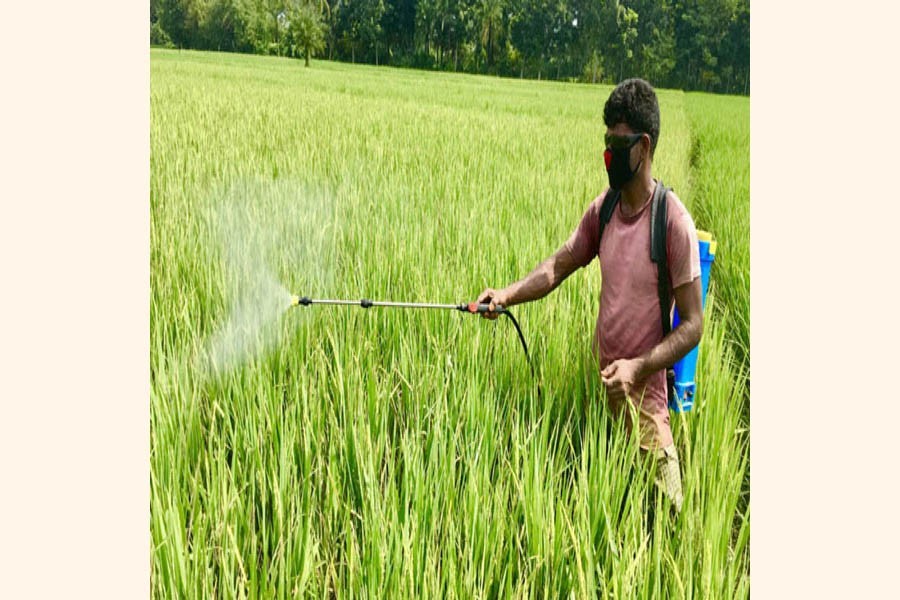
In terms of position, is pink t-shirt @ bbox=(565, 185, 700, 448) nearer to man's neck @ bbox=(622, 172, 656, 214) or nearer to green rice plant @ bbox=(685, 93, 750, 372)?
man's neck @ bbox=(622, 172, 656, 214)

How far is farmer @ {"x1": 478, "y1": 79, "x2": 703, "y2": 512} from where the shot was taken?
115 cm

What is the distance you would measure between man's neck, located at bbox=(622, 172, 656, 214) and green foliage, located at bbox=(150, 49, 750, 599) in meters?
0.43

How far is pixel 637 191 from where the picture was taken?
1210 mm

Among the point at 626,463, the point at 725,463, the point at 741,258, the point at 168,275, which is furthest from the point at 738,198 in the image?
the point at 168,275

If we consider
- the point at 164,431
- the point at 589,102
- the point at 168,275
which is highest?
the point at 589,102

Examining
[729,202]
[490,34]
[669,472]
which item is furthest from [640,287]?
[729,202]

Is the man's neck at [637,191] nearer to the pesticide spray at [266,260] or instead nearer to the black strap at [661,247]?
the black strap at [661,247]

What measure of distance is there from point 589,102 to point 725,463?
151 centimetres

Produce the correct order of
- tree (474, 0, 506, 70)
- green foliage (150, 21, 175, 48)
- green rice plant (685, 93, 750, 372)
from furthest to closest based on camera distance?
green rice plant (685, 93, 750, 372), tree (474, 0, 506, 70), green foliage (150, 21, 175, 48)

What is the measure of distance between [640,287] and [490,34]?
42.6 inches

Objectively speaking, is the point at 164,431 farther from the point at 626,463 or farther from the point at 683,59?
the point at 683,59

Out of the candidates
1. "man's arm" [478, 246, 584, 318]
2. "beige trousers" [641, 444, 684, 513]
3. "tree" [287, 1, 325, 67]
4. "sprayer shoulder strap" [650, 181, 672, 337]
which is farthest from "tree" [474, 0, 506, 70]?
"beige trousers" [641, 444, 684, 513]

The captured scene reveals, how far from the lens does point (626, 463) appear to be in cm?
125

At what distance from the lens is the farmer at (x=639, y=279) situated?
1.15 metres
